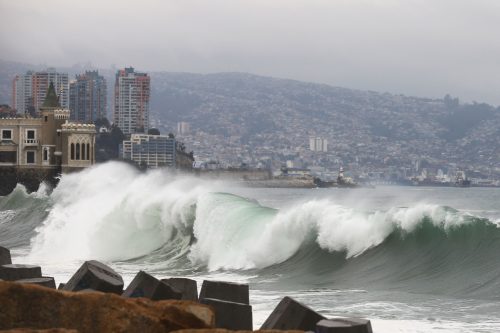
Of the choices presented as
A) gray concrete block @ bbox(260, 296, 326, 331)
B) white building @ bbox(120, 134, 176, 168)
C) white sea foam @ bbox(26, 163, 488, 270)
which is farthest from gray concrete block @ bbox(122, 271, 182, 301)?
white building @ bbox(120, 134, 176, 168)

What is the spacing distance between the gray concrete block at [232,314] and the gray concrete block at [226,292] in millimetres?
738

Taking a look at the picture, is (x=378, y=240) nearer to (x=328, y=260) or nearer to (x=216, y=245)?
(x=328, y=260)

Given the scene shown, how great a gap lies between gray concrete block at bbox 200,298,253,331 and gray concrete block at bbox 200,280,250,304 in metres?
0.74

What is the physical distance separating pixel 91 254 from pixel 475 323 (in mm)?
18676

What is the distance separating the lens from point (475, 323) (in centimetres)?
1369

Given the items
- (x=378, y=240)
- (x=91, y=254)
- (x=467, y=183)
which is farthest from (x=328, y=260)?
(x=467, y=183)

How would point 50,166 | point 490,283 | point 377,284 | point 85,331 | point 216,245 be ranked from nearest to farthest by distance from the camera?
1. point 85,331
2. point 490,283
3. point 377,284
4. point 216,245
5. point 50,166

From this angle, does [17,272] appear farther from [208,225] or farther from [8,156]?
[8,156]

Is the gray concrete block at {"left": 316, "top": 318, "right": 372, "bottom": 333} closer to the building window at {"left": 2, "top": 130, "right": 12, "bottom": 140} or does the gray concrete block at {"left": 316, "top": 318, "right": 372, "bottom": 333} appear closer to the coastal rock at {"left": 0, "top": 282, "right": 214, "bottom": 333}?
the coastal rock at {"left": 0, "top": 282, "right": 214, "bottom": 333}

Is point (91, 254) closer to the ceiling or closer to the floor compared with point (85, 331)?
closer to the floor

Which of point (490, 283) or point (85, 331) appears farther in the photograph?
point (490, 283)

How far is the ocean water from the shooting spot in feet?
53.4

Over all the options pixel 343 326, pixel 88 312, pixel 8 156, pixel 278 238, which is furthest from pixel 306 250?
pixel 8 156

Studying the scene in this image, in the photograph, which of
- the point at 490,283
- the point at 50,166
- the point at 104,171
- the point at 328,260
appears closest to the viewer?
the point at 490,283
